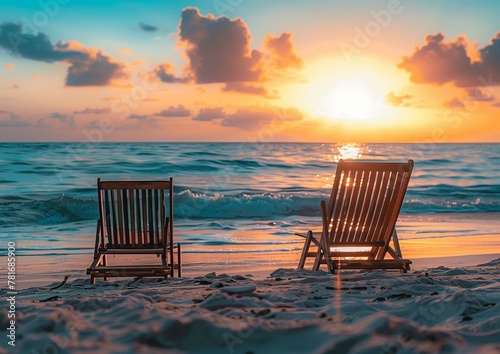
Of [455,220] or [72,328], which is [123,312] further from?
[455,220]

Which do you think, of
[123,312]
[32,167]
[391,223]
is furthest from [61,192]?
[123,312]

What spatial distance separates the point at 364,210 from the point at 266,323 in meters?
3.51

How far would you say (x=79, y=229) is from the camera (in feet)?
44.8

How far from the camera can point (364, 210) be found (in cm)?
659

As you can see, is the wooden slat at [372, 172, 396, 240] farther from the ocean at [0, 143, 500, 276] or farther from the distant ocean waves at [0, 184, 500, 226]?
the distant ocean waves at [0, 184, 500, 226]

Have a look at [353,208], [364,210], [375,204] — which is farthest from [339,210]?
[375,204]

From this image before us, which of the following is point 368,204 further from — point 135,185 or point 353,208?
point 135,185

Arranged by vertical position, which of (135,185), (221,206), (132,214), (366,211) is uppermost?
(135,185)

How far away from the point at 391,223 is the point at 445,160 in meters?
33.6

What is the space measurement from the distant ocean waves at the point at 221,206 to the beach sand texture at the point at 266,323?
41.3 feet

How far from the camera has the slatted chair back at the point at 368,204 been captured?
6379 mm

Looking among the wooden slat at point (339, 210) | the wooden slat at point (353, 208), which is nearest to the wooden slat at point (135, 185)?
the wooden slat at point (339, 210)

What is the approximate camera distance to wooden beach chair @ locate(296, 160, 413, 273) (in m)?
6.33

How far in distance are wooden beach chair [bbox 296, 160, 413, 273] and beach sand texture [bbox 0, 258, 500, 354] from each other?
1800 mm
